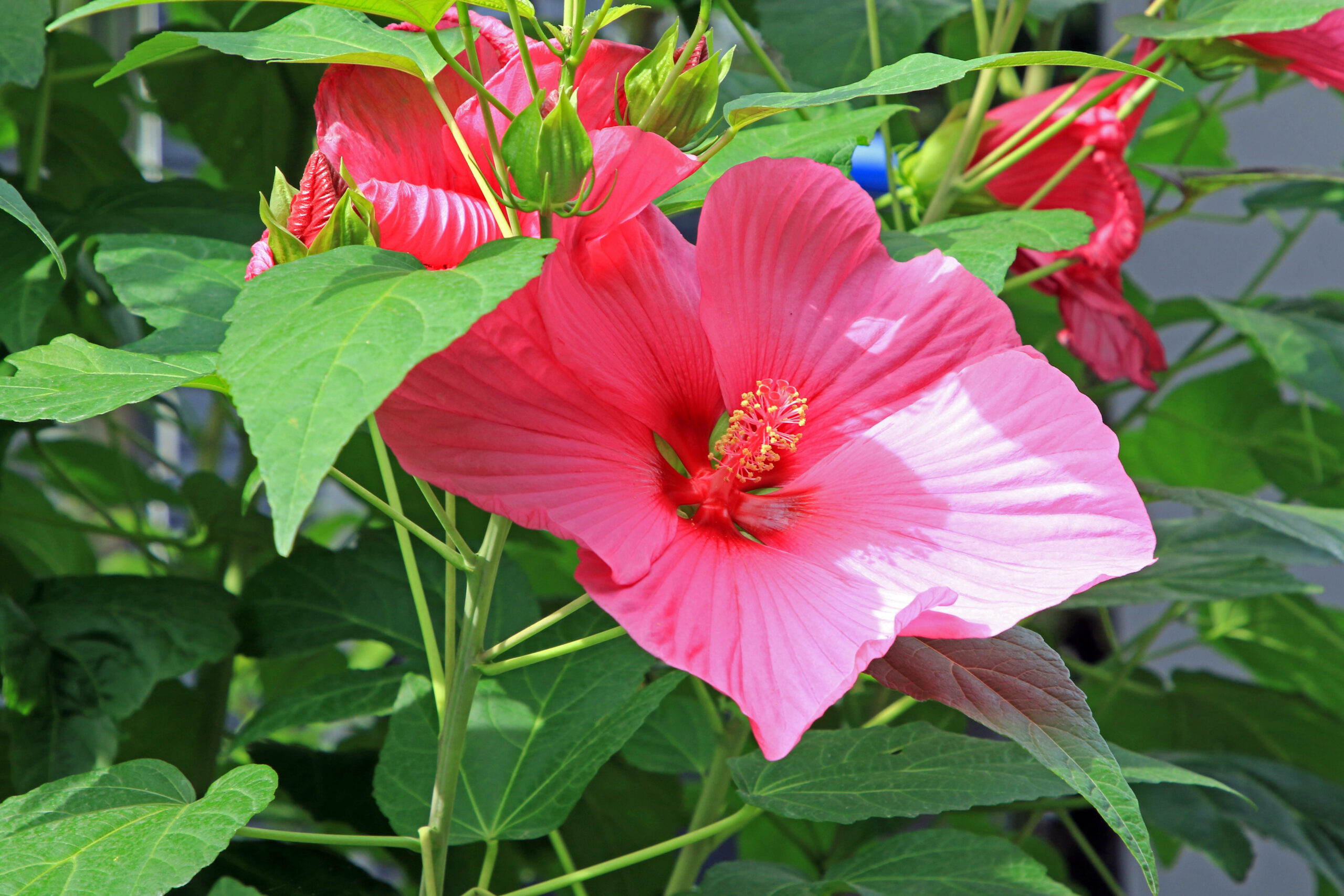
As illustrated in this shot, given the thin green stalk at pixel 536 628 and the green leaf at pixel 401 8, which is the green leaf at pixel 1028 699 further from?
the green leaf at pixel 401 8

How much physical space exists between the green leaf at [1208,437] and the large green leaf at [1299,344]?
9.4 inches

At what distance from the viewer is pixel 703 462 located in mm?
420

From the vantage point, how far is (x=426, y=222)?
0.34 metres

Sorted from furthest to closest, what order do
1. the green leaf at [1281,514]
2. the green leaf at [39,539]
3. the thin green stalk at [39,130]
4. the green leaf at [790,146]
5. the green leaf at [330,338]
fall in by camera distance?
the green leaf at [39,539]
the thin green stalk at [39,130]
the green leaf at [1281,514]
the green leaf at [790,146]
the green leaf at [330,338]

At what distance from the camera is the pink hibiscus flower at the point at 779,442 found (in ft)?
1.00

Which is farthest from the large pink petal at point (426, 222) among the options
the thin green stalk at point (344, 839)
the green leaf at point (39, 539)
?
the green leaf at point (39, 539)

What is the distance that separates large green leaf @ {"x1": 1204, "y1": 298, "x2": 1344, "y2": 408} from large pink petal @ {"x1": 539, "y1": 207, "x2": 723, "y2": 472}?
0.53 meters

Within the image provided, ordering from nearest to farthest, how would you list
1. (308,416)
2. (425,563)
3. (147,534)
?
(308,416), (425,563), (147,534)

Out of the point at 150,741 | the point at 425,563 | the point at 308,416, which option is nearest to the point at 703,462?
the point at 308,416

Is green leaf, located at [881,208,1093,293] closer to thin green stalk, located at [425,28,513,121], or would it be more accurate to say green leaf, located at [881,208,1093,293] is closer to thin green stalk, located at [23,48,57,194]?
thin green stalk, located at [425,28,513,121]

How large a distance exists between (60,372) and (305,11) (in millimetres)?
165

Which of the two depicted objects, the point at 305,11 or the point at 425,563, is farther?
the point at 425,563

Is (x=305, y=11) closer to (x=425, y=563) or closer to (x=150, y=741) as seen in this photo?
(x=425, y=563)

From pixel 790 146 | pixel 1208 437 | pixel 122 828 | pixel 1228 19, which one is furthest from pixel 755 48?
pixel 1208 437
